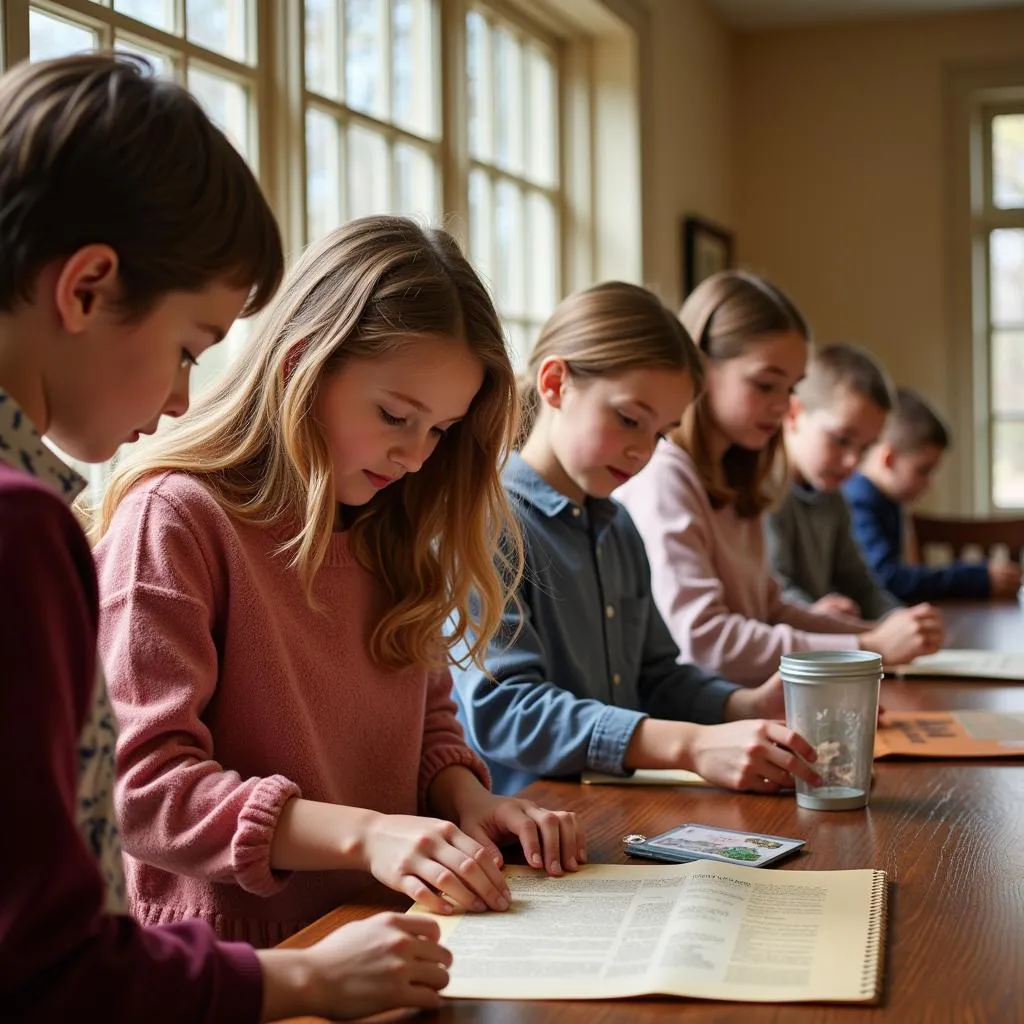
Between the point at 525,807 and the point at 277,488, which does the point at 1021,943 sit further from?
the point at 277,488

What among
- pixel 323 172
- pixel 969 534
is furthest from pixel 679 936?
pixel 969 534

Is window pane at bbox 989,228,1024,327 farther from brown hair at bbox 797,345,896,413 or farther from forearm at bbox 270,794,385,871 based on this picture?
forearm at bbox 270,794,385,871

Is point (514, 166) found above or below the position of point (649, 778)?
above

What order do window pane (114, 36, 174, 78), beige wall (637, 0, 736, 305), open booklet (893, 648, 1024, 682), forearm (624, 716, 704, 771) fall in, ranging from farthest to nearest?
beige wall (637, 0, 736, 305) < open booklet (893, 648, 1024, 682) < window pane (114, 36, 174, 78) < forearm (624, 716, 704, 771)

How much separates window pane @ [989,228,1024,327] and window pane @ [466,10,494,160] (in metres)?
2.57

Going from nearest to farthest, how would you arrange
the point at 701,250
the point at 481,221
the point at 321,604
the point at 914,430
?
the point at 321,604 < the point at 481,221 < the point at 914,430 < the point at 701,250

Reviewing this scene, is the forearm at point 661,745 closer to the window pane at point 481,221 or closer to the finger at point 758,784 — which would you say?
the finger at point 758,784

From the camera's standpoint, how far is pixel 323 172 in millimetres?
2732

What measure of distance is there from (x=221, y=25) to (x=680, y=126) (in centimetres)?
276

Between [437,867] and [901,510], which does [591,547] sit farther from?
[901,510]

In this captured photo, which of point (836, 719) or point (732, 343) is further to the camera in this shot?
point (732, 343)

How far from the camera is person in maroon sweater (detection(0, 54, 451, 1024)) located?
0.64m

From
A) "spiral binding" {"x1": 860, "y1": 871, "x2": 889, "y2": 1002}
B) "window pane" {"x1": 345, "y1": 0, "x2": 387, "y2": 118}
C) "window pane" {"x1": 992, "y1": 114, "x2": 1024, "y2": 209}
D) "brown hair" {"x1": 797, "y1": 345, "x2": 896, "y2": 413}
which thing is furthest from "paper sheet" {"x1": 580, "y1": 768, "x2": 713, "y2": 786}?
"window pane" {"x1": 992, "y1": 114, "x2": 1024, "y2": 209}

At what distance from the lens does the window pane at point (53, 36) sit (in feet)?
6.01
